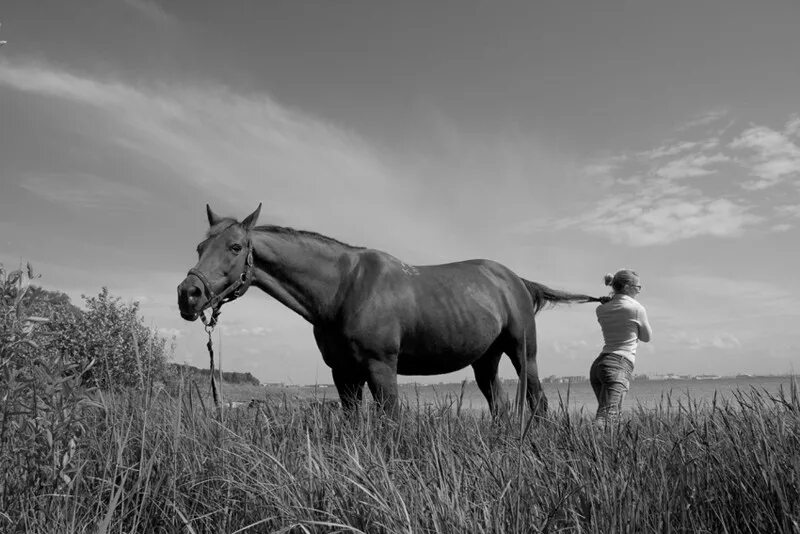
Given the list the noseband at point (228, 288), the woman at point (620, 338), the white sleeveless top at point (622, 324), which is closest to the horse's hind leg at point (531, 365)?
the woman at point (620, 338)

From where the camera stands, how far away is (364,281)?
259 inches

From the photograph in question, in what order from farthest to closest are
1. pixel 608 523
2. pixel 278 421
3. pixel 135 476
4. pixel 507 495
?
pixel 278 421, pixel 135 476, pixel 507 495, pixel 608 523

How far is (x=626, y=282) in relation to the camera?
26.1 ft

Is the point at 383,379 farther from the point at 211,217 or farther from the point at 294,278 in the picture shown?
the point at 211,217

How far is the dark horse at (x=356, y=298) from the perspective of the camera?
6145 mm

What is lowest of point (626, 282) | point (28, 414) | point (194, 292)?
point (28, 414)

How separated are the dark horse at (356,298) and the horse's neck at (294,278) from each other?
0.03 feet

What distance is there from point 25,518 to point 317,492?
1303 millimetres

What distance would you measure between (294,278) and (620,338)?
4264 mm

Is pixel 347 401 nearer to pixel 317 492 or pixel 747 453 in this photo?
pixel 317 492

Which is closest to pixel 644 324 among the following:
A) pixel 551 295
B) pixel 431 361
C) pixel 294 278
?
pixel 551 295

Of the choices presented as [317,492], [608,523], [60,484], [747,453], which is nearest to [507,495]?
[608,523]

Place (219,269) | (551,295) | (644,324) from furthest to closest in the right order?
1. (551,295)
2. (644,324)
3. (219,269)

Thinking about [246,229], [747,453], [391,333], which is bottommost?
[747,453]
